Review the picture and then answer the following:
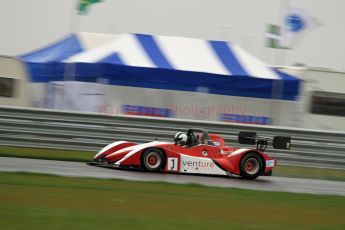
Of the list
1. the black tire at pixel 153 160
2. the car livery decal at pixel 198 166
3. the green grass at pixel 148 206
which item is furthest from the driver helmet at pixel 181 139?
the green grass at pixel 148 206

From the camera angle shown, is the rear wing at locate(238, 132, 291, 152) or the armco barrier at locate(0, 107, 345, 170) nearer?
the rear wing at locate(238, 132, 291, 152)

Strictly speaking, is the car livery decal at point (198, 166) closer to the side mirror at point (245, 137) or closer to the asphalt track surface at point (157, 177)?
the asphalt track surface at point (157, 177)

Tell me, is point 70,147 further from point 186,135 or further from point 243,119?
point 243,119

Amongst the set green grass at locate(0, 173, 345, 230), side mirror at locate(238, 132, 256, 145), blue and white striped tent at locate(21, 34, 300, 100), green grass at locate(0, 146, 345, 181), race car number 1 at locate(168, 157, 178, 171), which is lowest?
green grass at locate(0, 173, 345, 230)

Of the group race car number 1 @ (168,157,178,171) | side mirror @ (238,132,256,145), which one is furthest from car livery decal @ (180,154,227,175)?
side mirror @ (238,132,256,145)

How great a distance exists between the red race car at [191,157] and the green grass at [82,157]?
5.62ft

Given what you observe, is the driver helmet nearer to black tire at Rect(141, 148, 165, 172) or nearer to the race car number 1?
the race car number 1

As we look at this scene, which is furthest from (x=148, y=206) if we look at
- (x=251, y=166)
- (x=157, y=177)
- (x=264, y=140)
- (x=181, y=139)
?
(x=264, y=140)

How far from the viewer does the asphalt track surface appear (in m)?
11.0

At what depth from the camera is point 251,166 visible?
13016mm

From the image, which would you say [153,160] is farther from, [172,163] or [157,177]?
[157,177]

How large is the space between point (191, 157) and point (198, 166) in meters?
0.24

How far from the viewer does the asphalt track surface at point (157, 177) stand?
11.0 metres

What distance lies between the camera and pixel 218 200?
902 cm
